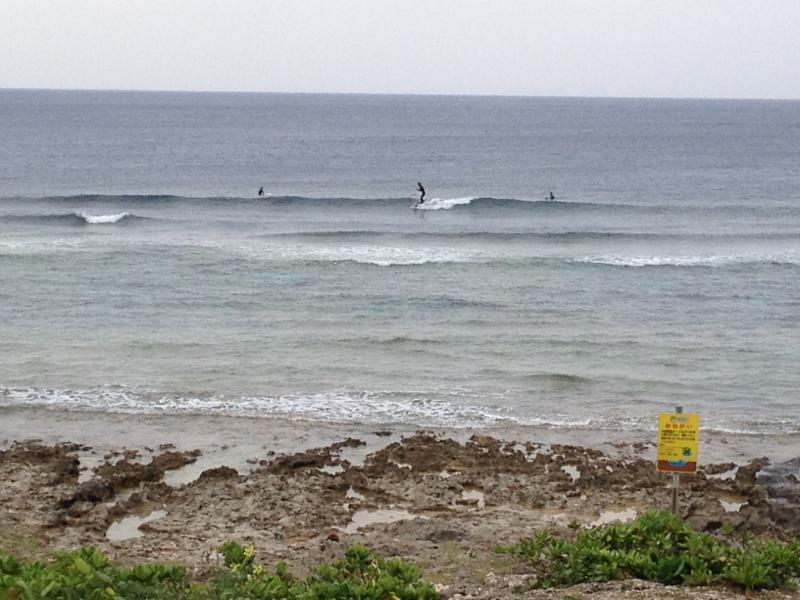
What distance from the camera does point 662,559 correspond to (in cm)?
977

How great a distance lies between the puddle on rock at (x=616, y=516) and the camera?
539 inches

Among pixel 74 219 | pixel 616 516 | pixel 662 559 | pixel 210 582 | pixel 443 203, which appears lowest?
pixel 616 516

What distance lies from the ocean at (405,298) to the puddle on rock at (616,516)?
413 centimetres

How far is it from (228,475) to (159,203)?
35808mm

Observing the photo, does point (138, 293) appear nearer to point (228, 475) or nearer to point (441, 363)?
point (441, 363)

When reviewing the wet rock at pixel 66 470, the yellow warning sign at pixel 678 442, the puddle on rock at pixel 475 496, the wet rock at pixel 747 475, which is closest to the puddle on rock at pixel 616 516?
the puddle on rock at pixel 475 496

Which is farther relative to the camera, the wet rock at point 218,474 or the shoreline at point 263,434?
the shoreline at point 263,434

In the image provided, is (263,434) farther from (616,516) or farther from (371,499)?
(616,516)

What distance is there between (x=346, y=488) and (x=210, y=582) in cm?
536

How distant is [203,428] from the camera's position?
17.8 metres

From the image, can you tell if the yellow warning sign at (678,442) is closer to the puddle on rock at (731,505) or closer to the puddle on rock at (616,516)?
the puddle on rock at (616,516)

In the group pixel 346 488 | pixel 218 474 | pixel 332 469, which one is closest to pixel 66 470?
pixel 218 474

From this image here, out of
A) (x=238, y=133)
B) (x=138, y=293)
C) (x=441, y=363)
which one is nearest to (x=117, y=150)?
(x=238, y=133)

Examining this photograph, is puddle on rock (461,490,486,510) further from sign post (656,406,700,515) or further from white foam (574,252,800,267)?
white foam (574,252,800,267)
